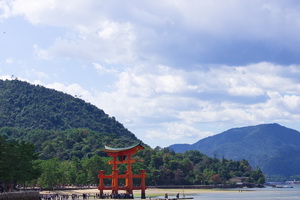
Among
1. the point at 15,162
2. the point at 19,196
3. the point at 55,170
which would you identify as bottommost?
the point at 19,196

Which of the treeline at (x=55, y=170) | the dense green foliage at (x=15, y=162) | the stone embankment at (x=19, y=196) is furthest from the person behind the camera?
the treeline at (x=55, y=170)

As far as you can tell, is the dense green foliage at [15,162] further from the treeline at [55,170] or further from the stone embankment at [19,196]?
the stone embankment at [19,196]

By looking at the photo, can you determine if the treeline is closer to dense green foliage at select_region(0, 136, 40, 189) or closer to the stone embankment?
dense green foliage at select_region(0, 136, 40, 189)

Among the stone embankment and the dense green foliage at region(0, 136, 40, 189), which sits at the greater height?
the dense green foliage at region(0, 136, 40, 189)

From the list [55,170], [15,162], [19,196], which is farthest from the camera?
[55,170]

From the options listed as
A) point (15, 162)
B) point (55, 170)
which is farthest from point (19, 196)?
point (55, 170)

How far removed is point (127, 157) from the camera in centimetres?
9138

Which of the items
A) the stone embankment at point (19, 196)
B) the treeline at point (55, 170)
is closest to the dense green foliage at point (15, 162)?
the treeline at point (55, 170)

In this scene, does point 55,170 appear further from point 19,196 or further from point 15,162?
point 19,196

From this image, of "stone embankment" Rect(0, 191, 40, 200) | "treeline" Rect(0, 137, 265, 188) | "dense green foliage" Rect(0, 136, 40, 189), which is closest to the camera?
"stone embankment" Rect(0, 191, 40, 200)

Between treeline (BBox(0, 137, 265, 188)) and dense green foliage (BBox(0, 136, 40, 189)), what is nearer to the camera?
dense green foliage (BBox(0, 136, 40, 189))

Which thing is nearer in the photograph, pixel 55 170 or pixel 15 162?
pixel 15 162

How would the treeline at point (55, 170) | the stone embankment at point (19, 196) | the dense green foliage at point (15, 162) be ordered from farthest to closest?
the treeline at point (55, 170) → the dense green foliage at point (15, 162) → the stone embankment at point (19, 196)

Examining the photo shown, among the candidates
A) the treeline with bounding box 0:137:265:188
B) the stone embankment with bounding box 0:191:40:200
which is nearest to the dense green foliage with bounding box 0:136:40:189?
the treeline with bounding box 0:137:265:188
